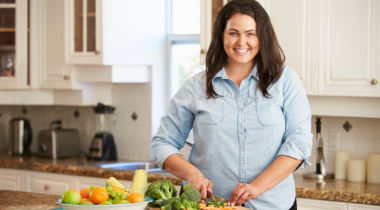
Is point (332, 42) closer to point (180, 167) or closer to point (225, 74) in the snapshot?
point (225, 74)

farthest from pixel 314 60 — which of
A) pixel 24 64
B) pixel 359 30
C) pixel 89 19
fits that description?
pixel 24 64

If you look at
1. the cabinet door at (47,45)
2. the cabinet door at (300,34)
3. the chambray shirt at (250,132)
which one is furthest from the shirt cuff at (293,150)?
the cabinet door at (47,45)

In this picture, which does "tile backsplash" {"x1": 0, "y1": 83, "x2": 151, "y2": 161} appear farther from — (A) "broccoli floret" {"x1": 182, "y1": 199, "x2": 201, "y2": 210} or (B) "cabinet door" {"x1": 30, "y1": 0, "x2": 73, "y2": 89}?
(A) "broccoli floret" {"x1": 182, "y1": 199, "x2": 201, "y2": 210}

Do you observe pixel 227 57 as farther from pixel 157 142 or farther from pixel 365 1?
pixel 365 1

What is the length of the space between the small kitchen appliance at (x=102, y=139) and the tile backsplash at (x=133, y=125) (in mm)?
104

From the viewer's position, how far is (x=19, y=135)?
3.42 m

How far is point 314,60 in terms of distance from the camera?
7.80 feet

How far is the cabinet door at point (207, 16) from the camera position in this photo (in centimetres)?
256

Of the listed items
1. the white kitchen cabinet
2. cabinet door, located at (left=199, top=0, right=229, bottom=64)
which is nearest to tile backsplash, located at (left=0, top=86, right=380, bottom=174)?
the white kitchen cabinet

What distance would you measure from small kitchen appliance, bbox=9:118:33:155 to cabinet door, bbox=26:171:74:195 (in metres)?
0.42

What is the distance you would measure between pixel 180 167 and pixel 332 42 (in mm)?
1239

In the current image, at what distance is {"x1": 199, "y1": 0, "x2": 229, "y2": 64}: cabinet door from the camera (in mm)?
2564

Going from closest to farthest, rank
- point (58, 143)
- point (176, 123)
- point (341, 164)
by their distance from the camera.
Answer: point (176, 123), point (341, 164), point (58, 143)

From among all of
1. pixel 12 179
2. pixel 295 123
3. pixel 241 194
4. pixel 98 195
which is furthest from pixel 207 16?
pixel 12 179
